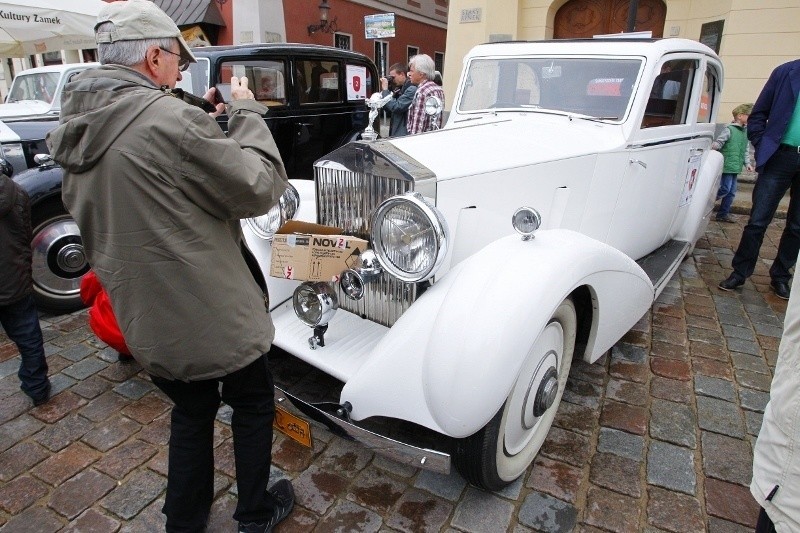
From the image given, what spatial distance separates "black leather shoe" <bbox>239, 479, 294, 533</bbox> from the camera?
181 cm

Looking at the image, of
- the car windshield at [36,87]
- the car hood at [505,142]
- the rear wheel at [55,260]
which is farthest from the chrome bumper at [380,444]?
the car windshield at [36,87]

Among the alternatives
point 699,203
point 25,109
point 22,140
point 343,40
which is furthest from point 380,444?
point 343,40

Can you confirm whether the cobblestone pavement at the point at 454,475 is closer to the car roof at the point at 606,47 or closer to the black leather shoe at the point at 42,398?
the black leather shoe at the point at 42,398

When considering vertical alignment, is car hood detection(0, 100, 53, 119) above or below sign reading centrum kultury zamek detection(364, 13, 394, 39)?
below

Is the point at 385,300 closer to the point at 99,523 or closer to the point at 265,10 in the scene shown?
the point at 99,523

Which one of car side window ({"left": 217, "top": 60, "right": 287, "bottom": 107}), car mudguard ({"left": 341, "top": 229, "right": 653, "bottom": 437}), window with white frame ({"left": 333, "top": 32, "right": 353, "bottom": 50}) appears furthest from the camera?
window with white frame ({"left": 333, "top": 32, "right": 353, "bottom": 50})

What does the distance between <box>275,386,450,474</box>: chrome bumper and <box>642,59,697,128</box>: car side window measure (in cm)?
245

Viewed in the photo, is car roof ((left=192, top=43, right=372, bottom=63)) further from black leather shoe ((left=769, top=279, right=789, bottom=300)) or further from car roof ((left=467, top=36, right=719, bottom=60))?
black leather shoe ((left=769, top=279, right=789, bottom=300))

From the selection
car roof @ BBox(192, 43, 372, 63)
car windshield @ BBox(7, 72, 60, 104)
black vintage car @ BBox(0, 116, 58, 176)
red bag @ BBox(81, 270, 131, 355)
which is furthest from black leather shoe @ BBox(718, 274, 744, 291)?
car windshield @ BBox(7, 72, 60, 104)

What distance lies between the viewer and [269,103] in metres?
5.77

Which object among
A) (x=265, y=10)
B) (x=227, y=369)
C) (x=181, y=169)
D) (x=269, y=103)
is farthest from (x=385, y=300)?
(x=265, y=10)

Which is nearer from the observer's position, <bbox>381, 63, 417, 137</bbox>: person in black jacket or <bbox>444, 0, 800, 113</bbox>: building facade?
<bbox>381, 63, 417, 137</bbox>: person in black jacket

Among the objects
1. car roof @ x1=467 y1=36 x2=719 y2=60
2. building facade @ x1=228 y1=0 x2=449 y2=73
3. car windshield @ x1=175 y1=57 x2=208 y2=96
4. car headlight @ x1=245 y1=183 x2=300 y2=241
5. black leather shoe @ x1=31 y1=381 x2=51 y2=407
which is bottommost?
black leather shoe @ x1=31 y1=381 x2=51 y2=407

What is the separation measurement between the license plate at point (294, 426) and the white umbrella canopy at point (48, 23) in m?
7.78
